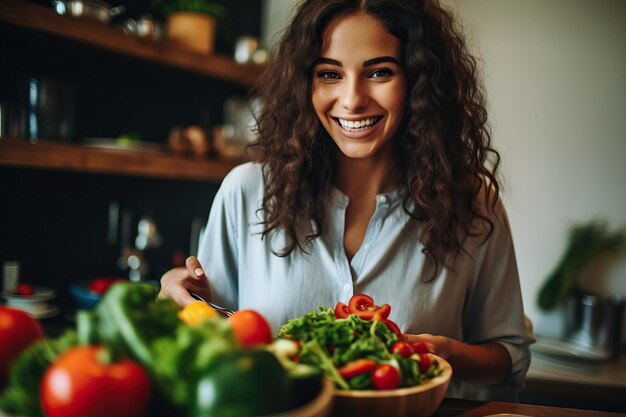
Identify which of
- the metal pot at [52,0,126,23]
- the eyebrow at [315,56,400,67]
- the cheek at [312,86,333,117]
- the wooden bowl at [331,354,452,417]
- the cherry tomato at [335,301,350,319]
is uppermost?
the metal pot at [52,0,126,23]

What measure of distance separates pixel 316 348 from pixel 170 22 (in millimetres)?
2505

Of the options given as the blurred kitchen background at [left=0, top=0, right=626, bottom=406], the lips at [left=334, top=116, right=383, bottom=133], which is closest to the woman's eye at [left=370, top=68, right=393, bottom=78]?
the lips at [left=334, top=116, right=383, bottom=133]

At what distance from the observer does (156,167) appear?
2.79 metres

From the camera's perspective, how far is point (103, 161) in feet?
8.20

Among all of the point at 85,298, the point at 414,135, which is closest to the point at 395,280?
the point at 414,135

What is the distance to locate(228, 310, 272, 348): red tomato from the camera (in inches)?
30.6

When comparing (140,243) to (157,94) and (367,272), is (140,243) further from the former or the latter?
(367,272)

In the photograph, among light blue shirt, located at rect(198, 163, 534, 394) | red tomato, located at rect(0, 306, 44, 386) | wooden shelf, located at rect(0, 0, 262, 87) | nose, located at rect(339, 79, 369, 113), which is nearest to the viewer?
red tomato, located at rect(0, 306, 44, 386)

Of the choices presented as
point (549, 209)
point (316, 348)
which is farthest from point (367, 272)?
point (549, 209)

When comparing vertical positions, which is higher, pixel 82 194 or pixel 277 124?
pixel 277 124

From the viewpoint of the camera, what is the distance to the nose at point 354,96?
1.36 metres

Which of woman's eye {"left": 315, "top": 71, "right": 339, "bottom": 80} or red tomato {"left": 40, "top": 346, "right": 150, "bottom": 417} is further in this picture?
woman's eye {"left": 315, "top": 71, "right": 339, "bottom": 80}

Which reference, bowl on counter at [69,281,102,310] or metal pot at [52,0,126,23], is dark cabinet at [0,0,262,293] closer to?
metal pot at [52,0,126,23]

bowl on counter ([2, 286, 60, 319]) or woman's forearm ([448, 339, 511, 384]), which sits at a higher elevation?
woman's forearm ([448, 339, 511, 384])
